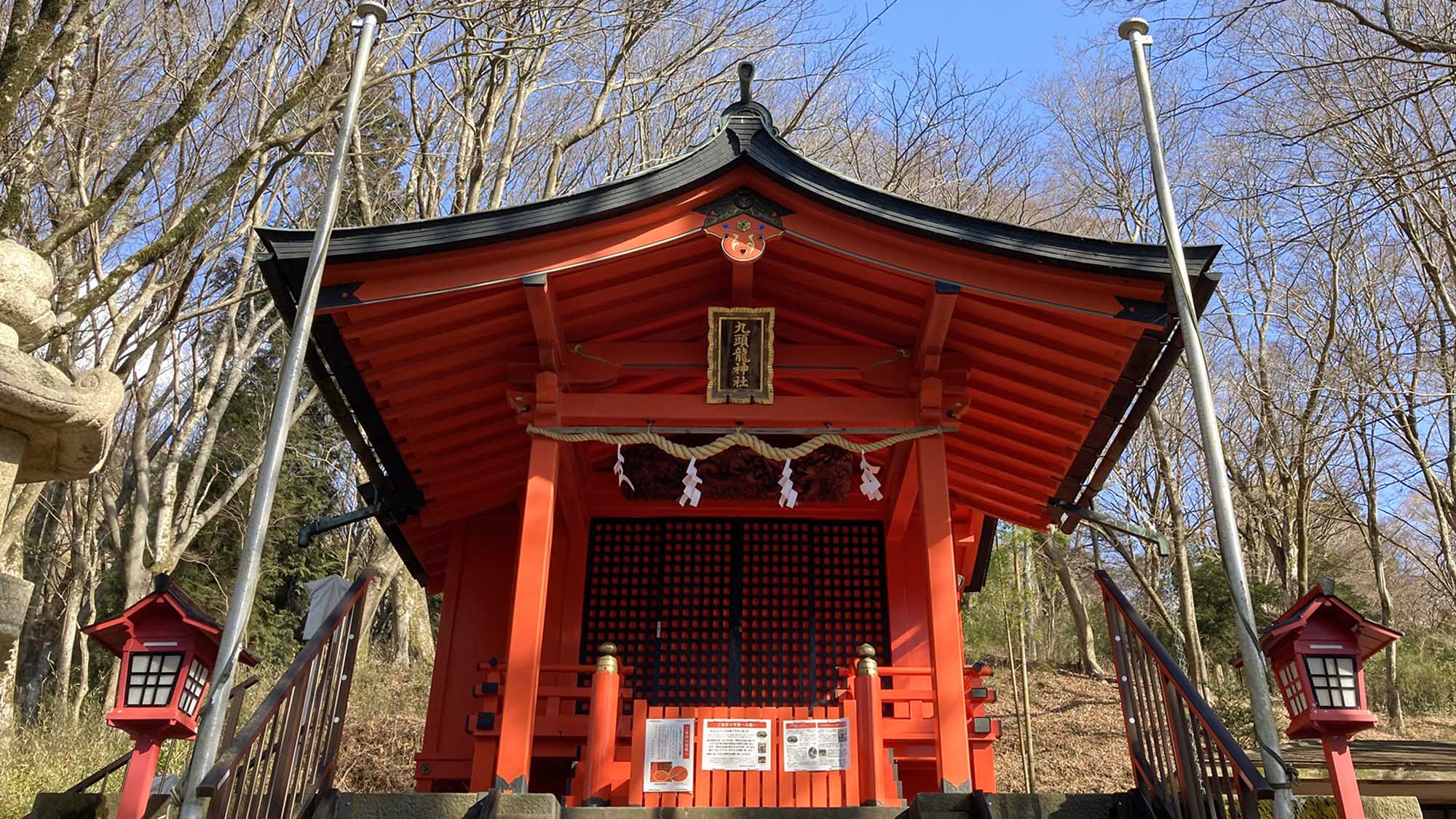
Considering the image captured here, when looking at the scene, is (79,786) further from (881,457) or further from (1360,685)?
(1360,685)

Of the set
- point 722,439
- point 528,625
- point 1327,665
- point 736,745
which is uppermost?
point 722,439

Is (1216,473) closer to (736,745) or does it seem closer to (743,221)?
(736,745)

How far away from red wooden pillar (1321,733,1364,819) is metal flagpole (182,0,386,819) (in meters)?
Result: 5.09

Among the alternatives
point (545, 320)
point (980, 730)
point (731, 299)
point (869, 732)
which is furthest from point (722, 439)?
point (980, 730)

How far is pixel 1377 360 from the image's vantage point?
1416 cm

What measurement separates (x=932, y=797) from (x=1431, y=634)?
2349cm

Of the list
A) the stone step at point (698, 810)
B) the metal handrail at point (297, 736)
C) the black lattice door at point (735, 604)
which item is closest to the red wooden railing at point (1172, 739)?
the stone step at point (698, 810)

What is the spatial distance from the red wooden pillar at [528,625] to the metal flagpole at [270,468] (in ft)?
5.08

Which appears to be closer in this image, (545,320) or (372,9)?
(372,9)

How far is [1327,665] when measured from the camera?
5.16 m

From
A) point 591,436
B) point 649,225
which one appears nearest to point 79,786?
point 591,436

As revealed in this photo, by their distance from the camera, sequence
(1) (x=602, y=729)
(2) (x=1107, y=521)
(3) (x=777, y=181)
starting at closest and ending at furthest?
(1) (x=602, y=729)
(3) (x=777, y=181)
(2) (x=1107, y=521)

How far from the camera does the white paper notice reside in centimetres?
584

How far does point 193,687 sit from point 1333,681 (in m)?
5.70
